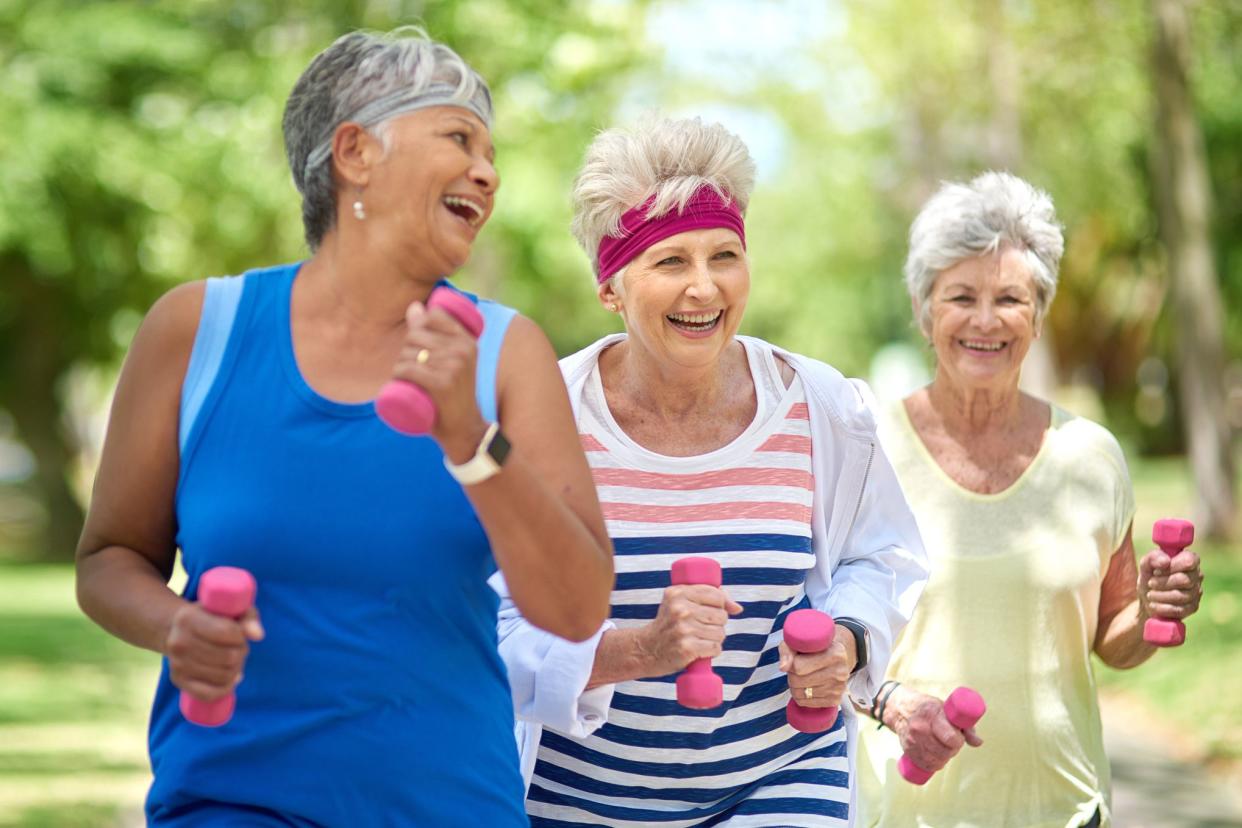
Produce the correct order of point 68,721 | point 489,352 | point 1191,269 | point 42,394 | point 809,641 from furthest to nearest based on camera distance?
point 42,394, point 1191,269, point 68,721, point 809,641, point 489,352

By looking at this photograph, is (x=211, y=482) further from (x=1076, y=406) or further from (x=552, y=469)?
(x=1076, y=406)

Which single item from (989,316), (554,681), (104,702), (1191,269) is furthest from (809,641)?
(1191,269)

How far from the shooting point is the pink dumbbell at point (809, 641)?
332 centimetres

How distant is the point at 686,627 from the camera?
126 inches

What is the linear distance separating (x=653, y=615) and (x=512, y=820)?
925mm

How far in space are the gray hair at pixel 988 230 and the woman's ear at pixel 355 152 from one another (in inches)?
88.3

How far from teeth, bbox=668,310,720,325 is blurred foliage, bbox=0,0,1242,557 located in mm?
668

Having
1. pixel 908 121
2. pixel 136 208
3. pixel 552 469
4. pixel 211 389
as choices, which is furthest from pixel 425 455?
pixel 908 121

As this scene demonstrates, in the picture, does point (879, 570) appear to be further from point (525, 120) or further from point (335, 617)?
point (525, 120)

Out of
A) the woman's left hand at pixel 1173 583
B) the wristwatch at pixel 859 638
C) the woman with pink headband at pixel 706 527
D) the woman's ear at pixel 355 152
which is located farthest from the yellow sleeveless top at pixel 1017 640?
the woman's ear at pixel 355 152

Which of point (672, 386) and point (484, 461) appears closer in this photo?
point (484, 461)

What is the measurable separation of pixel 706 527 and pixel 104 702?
9.44 metres

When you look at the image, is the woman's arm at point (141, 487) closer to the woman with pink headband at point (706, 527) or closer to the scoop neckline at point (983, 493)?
the woman with pink headband at point (706, 527)

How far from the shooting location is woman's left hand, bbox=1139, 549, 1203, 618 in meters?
4.10
